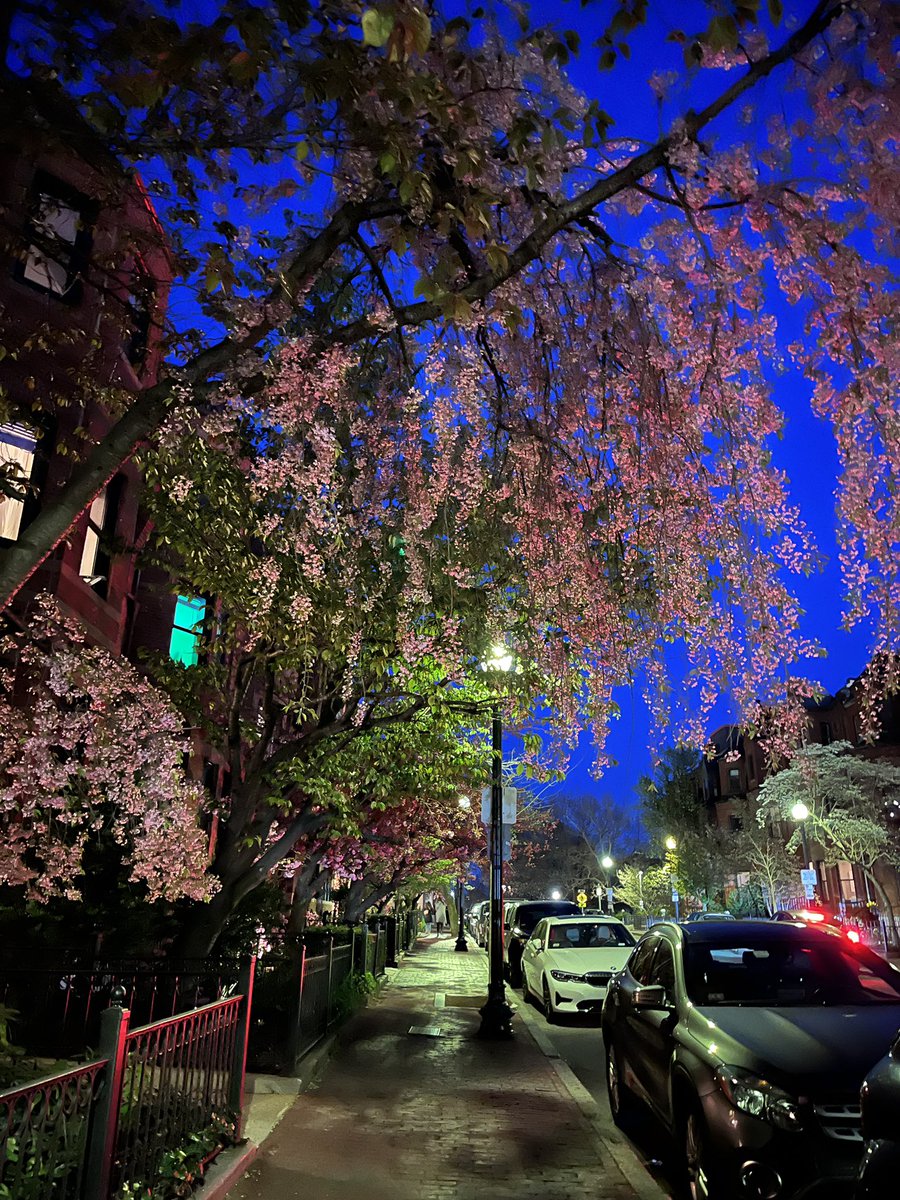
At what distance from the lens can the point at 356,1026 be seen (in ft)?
44.8

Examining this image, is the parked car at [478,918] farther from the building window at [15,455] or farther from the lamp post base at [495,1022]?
the building window at [15,455]

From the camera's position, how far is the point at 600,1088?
9.77 meters

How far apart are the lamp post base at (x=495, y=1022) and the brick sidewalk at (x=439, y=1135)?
0.34m

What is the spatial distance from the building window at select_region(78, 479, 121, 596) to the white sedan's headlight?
11.7 metres

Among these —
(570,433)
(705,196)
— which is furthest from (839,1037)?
(705,196)

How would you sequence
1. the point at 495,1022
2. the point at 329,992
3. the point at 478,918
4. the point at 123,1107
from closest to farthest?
the point at 123,1107, the point at 329,992, the point at 495,1022, the point at 478,918

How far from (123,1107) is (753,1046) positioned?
12.5 feet

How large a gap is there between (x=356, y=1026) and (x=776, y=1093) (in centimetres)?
1036

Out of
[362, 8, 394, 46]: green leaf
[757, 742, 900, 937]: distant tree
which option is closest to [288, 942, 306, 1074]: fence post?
[362, 8, 394, 46]: green leaf

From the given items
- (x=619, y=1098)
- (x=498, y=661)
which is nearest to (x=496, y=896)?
(x=498, y=661)

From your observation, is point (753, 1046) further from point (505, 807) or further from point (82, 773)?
point (505, 807)

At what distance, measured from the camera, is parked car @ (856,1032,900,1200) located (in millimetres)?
3047

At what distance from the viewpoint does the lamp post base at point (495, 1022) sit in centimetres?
1266

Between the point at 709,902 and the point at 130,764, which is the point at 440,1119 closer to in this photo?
the point at 130,764
